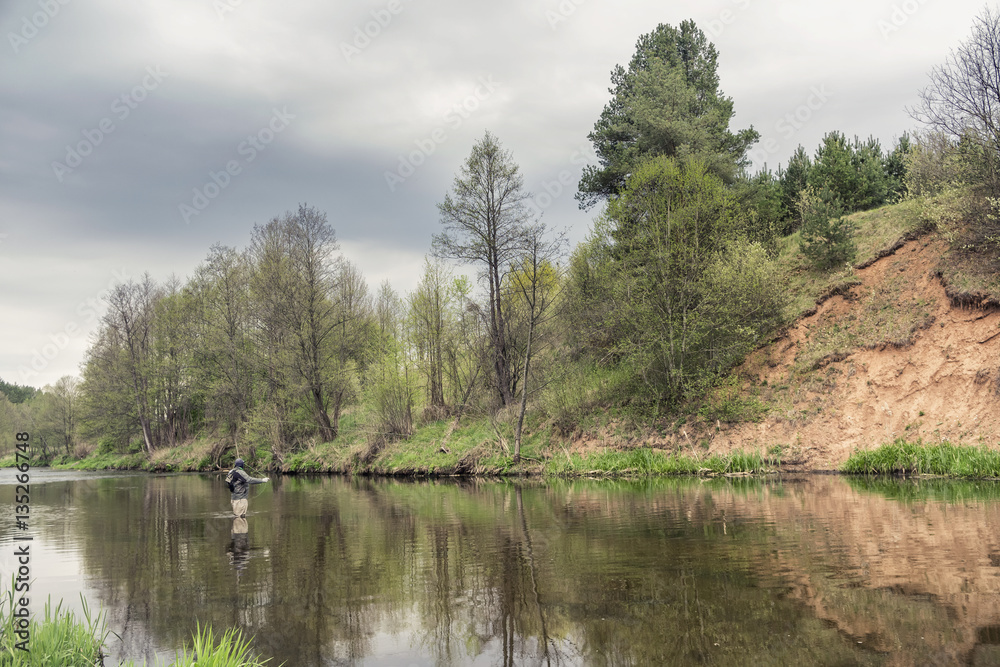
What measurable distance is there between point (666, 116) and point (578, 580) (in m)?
30.7

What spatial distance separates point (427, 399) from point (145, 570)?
28228 millimetres

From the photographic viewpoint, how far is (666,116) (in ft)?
114

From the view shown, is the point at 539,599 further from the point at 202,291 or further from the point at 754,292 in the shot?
the point at 202,291

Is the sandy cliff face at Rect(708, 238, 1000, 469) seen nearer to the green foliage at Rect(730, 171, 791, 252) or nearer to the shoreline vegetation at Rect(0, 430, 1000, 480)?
the shoreline vegetation at Rect(0, 430, 1000, 480)

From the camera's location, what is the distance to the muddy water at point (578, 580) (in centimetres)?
664

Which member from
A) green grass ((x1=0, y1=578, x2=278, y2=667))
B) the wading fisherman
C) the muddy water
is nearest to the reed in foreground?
green grass ((x1=0, y1=578, x2=278, y2=667))

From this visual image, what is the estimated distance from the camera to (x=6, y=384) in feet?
471

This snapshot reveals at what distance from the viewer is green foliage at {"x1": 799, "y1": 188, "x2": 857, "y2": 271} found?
99.5 ft

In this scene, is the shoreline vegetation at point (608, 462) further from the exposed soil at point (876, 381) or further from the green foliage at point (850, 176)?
the green foliage at point (850, 176)

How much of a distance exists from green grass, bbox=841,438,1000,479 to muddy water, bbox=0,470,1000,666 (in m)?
1.71

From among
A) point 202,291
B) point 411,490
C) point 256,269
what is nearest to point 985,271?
point 411,490

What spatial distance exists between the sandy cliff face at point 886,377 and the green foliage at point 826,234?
1.46 meters

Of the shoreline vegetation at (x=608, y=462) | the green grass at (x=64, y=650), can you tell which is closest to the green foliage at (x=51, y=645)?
the green grass at (x=64, y=650)

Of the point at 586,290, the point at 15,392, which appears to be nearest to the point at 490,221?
the point at 586,290
